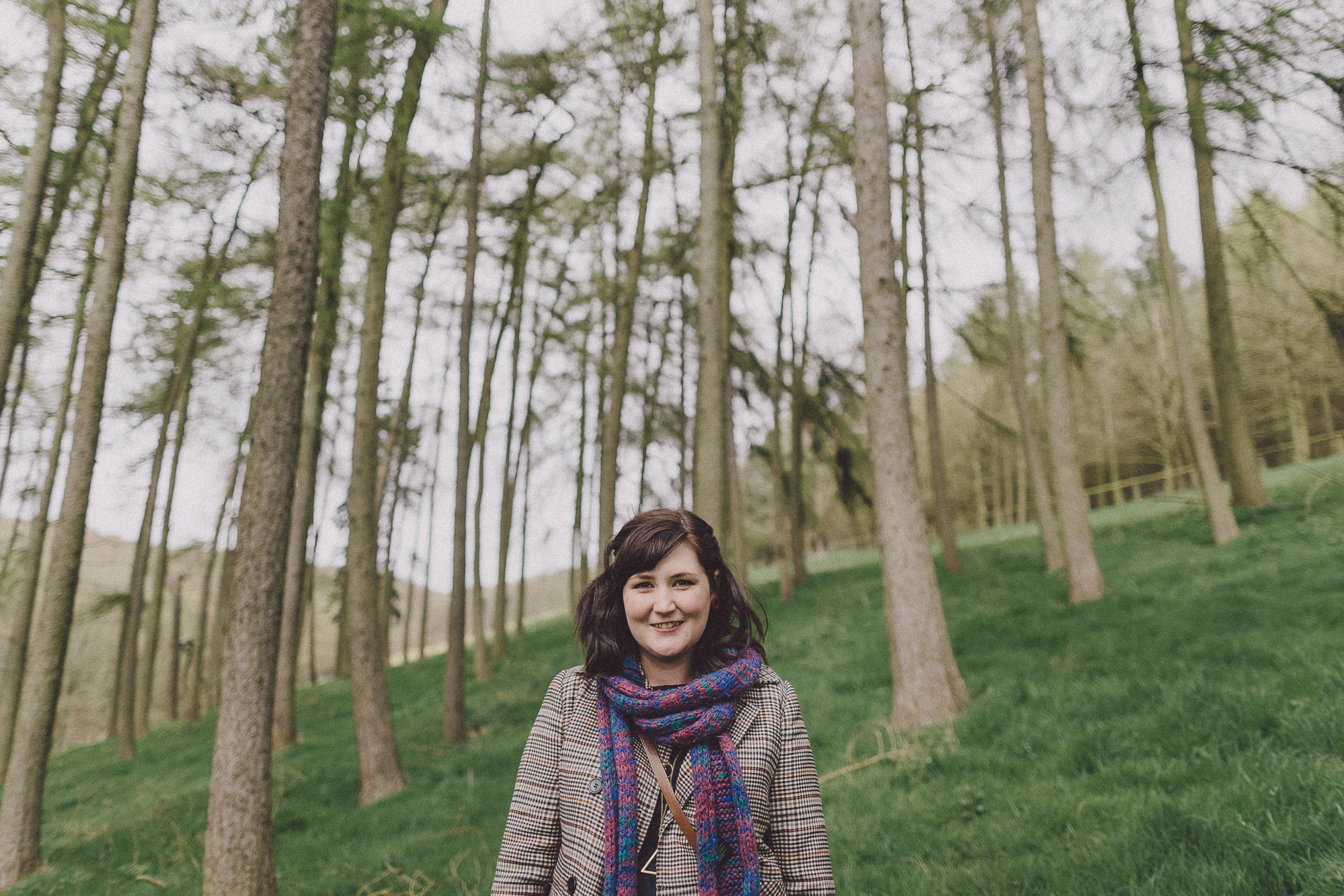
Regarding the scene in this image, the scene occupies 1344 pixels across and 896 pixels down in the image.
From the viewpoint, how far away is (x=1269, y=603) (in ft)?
20.7

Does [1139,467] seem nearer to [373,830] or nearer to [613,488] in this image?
[613,488]

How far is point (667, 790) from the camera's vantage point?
5.24 feet

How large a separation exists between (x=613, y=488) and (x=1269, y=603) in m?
7.53

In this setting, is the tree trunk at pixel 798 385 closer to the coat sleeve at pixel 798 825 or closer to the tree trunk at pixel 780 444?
the tree trunk at pixel 780 444

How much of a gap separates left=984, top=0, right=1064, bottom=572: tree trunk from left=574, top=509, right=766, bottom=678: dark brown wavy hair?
10808 millimetres

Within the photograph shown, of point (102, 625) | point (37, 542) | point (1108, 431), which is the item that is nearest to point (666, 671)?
point (37, 542)

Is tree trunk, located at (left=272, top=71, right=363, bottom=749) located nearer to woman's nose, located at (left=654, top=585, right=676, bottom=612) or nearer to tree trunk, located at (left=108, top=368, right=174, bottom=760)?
tree trunk, located at (left=108, top=368, right=174, bottom=760)

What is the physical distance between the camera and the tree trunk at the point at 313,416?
360 inches

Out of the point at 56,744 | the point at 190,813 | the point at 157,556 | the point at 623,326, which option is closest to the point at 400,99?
the point at 623,326

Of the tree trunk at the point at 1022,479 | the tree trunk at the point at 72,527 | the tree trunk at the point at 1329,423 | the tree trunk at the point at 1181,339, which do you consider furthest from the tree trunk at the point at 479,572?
the tree trunk at the point at 1329,423

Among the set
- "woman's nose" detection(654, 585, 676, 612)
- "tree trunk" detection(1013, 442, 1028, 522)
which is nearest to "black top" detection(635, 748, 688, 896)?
"woman's nose" detection(654, 585, 676, 612)

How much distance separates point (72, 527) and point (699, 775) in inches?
288

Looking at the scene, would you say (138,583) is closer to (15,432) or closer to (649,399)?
(15,432)

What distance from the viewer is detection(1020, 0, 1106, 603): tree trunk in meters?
8.70
